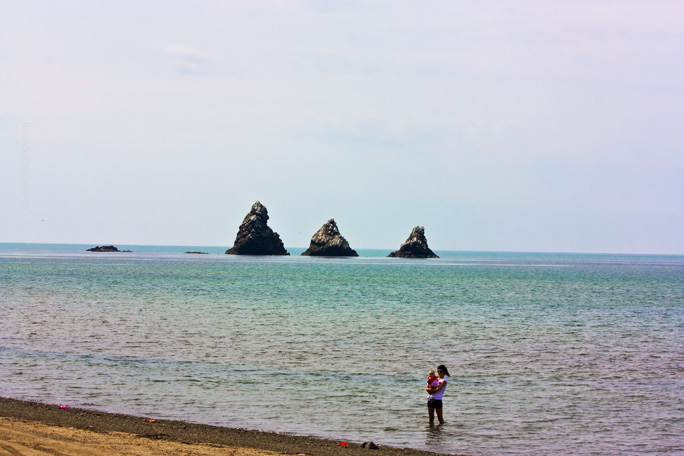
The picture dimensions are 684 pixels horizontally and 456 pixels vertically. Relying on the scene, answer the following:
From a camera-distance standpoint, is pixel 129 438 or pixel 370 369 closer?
pixel 129 438

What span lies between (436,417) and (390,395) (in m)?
2.96

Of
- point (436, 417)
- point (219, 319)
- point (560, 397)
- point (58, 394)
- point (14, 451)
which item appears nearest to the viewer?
point (14, 451)

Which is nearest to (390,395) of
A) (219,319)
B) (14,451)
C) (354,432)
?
(354,432)

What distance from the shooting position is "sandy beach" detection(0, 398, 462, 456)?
13.8 metres

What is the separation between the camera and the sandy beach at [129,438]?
45.3ft

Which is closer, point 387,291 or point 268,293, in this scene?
point 268,293

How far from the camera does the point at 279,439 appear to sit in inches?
643

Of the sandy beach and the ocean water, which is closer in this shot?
the sandy beach

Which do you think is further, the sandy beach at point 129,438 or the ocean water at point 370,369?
the ocean water at point 370,369

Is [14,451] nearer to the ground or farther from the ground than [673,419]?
farther from the ground

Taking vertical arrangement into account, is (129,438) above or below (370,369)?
above

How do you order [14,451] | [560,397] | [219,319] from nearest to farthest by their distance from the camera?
[14,451] < [560,397] < [219,319]

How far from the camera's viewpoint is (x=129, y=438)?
15.1m

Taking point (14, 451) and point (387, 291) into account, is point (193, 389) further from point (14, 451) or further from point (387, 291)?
point (387, 291)
